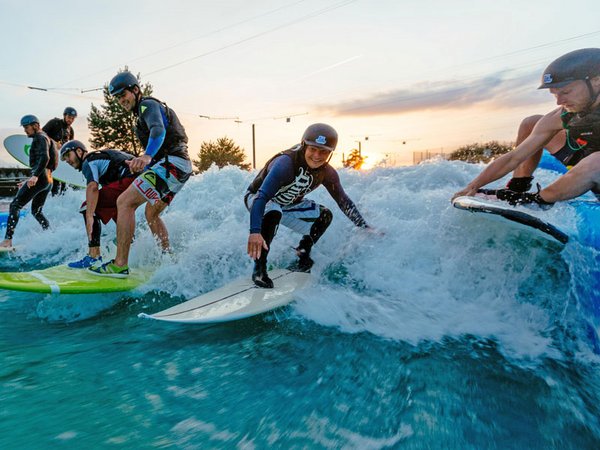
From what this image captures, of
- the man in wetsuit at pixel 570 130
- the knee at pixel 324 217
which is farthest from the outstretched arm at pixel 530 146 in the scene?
the knee at pixel 324 217

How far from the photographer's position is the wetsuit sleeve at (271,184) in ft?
9.82

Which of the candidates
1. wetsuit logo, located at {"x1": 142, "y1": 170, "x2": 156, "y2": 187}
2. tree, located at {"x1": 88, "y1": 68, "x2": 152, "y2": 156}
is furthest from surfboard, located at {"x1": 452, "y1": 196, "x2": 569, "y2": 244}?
tree, located at {"x1": 88, "y1": 68, "x2": 152, "y2": 156}

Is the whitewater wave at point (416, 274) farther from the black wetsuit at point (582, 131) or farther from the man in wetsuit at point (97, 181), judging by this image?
the black wetsuit at point (582, 131)

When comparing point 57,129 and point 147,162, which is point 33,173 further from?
point 147,162

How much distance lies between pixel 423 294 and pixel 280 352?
1397mm

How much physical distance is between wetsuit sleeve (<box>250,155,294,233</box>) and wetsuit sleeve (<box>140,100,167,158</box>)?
45.4 inches

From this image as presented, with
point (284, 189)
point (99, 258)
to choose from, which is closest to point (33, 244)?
point (99, 258)

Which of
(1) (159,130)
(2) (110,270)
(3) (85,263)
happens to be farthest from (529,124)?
(3) (85,263)

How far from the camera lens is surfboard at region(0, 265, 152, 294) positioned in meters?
3.12

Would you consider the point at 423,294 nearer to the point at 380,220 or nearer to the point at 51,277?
the point at 380,220

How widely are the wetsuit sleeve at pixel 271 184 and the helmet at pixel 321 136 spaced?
25 cm

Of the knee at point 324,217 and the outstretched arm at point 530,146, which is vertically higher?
the outstretched arm at point 530,146

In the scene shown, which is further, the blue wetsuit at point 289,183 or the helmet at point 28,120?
the helmet at point 28,120

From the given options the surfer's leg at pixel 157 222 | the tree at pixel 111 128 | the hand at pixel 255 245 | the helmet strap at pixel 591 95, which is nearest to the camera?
the helmet strap at pixel 591 95
